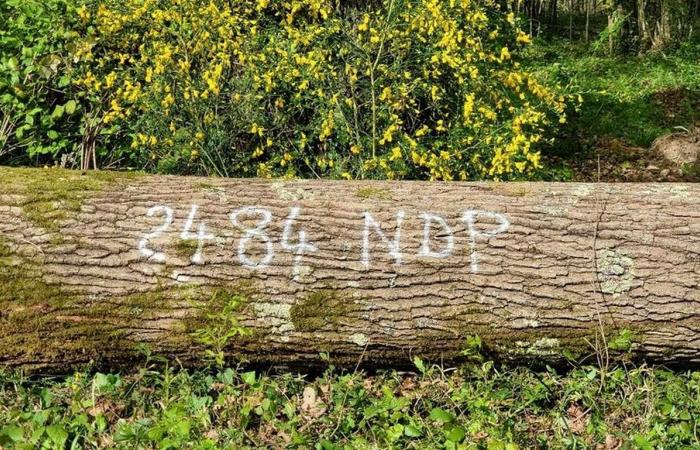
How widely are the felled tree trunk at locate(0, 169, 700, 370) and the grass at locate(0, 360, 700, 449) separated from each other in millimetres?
104

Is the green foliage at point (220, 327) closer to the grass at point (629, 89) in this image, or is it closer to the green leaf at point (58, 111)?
the green leaf at point (58, 111)

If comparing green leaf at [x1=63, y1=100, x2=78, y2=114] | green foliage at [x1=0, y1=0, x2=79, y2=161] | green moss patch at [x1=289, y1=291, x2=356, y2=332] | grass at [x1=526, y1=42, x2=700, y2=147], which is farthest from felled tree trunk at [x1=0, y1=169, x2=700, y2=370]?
grass at [x1=526, y1=42, x2=700, y2=147]

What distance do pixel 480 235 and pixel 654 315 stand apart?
830mm

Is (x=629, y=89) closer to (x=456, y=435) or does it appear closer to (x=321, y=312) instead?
(x=321, y=312)

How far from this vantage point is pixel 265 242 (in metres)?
3.29

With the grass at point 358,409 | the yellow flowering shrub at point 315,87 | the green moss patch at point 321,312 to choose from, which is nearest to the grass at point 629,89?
the yellow flowering shrub at point 315,87

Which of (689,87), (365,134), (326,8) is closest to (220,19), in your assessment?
(326,8)

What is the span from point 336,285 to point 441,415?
0.73m

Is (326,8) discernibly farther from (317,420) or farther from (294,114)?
(317,420)

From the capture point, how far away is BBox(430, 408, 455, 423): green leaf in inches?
114

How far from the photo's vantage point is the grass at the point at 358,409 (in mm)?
2871

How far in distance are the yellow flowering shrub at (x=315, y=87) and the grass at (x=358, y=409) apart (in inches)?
75.3

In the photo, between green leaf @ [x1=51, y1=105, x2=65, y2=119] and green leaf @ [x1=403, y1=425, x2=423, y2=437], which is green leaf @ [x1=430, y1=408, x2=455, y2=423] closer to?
green leaf @ [x1=403, y1=425, x2=423, y2=437]

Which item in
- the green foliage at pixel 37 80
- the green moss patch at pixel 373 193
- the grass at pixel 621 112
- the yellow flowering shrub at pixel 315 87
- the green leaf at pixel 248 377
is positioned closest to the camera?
the green leaf at pixel 248 377
